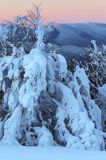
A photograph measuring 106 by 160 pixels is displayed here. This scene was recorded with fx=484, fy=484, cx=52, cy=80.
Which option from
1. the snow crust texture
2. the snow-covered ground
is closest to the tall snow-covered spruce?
the snow crust texture

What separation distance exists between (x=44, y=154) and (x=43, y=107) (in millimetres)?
3951

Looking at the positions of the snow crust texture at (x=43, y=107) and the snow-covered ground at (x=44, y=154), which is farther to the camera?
the snow crust texture at (x=43, y=107)

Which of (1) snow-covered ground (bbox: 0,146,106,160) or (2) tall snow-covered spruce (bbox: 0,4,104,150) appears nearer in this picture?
(1) snow-covered ground (bbox: 0,146,106,160)

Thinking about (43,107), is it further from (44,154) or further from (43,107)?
(44,154)

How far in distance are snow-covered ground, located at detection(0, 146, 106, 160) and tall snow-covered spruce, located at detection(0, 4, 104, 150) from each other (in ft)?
10.0

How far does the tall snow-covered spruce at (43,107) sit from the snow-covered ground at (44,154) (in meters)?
3.05

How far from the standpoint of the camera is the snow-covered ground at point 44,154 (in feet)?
17.4

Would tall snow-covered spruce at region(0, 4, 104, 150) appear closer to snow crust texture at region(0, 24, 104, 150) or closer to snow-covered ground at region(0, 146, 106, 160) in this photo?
snow crust texture at region(0, 24, 104, 150)

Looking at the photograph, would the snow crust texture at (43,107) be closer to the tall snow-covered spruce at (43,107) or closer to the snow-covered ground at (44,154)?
the tall snow-covered spruce at (43,107)

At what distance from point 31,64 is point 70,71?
1.62m

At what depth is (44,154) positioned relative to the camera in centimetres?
551

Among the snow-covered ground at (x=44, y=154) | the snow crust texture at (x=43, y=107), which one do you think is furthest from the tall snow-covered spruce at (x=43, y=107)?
the snow-covered ground at (x=44, y=154)

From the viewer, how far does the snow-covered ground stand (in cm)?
530

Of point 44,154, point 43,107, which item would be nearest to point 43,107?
point 43,107
